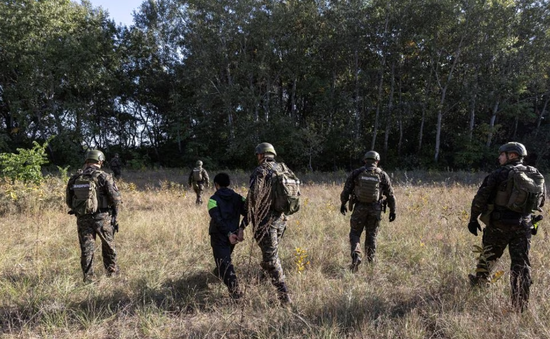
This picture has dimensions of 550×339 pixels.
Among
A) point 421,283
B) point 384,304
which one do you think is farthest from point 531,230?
point 384,304

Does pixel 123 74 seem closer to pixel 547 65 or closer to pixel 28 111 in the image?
pixel 28 111

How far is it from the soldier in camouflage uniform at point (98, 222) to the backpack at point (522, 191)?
4.55m

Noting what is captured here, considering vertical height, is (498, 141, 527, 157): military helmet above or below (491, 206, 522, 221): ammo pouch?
above

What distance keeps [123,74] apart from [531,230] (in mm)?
26906

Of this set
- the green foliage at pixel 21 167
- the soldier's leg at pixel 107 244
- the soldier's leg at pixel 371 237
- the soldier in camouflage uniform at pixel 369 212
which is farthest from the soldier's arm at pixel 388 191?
the green foliage at pixel 21 167

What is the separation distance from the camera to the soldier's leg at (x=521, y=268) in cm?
285

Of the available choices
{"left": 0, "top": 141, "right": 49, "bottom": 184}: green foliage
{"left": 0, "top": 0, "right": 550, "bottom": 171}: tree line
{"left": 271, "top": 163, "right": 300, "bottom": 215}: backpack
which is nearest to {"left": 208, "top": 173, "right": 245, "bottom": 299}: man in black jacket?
{"left": 271, "top": 163, "right": 300, "bottom": 215}: backpack

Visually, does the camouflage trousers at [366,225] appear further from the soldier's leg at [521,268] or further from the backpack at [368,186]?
the soldier's leg at [521,268]

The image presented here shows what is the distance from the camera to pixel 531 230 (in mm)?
2936

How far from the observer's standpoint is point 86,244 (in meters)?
3.82

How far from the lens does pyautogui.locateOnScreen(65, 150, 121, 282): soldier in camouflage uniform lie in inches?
150

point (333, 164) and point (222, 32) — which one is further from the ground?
point (222, 32)

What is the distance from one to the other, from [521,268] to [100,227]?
15.8 feet

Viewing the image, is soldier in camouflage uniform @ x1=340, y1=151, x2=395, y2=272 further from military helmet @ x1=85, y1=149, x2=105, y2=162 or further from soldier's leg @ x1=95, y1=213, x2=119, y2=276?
military helmet @ x1=85, y1=149, x2=105, y2=162
